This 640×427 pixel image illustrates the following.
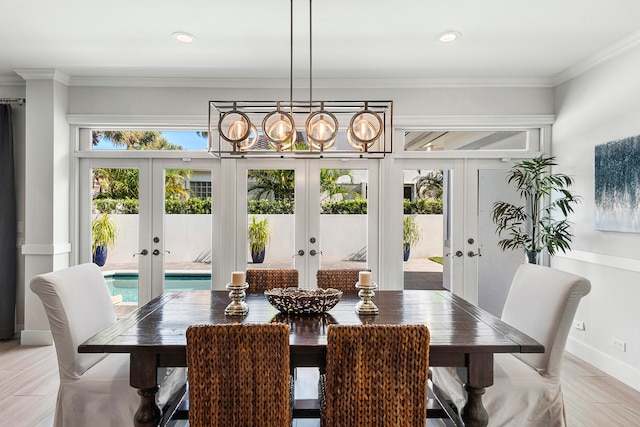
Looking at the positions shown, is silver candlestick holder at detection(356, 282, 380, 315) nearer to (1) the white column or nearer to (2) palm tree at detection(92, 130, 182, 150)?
(2) palm tree at detection(92, 130, 182, 150)

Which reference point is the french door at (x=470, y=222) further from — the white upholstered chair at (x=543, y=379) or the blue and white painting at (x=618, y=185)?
the white upholstered chair at (x=543, y=379)

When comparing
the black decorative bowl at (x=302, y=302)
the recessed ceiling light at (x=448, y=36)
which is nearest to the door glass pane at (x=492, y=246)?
the recessed ceiling light at (x=448, y=36)

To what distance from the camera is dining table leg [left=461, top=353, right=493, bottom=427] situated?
1757 millimetres

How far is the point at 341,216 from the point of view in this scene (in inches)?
167

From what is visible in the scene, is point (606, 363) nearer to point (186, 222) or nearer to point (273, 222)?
point (273, 222)

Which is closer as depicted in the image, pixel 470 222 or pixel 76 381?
pixel 76 381

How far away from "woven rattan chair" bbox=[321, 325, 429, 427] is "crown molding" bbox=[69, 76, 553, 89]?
311cm

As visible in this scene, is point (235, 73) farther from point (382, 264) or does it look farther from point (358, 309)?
point (358, 309)

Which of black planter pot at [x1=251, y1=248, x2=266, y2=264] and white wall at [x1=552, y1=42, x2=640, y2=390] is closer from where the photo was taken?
white wall at [x1=552, y1=42, x2=640, y2=390]

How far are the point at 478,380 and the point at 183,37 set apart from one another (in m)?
3.05

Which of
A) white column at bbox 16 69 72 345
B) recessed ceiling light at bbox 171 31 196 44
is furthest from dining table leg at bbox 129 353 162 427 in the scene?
white column at bbox 16 69 72 345

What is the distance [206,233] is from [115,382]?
231 cm

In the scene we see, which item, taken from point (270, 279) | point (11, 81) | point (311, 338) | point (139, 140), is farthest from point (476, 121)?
point (11, 81)

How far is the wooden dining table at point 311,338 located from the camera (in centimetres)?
172
